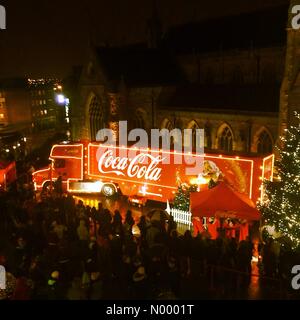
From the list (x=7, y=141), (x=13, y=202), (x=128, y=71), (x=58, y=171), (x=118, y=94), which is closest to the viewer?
(x=13, y=202)

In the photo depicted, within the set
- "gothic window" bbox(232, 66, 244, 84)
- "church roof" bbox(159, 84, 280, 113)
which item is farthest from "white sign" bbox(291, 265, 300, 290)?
"gothic window" bbox(232, 66, 244, 84)

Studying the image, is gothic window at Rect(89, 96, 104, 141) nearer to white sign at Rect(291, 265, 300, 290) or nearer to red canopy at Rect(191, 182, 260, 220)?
red canopy at Rect(191, 182, 260, 220)

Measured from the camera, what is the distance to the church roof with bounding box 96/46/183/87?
33.0 metres

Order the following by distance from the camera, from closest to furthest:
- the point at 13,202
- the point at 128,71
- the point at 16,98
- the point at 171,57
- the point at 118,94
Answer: the point at 13,202 < the point at 118,94 < the point at 128,71 < the point at 171,57 < the point at 16,98

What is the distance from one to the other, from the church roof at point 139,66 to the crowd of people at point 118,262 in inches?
808

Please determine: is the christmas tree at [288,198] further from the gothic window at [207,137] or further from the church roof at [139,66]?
the church roof at [139,66]

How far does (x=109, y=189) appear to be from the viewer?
22.5 m

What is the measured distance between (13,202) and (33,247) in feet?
14.7

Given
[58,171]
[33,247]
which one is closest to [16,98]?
[58,171]

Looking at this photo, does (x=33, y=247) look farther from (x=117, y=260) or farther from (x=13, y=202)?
(x=13, y=202)

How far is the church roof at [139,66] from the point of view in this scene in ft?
108

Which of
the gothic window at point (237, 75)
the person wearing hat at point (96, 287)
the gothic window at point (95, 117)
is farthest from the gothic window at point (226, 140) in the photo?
the person wearing hat at point (96, 287)

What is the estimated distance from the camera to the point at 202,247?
39.7 ft

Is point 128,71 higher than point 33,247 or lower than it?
higher
